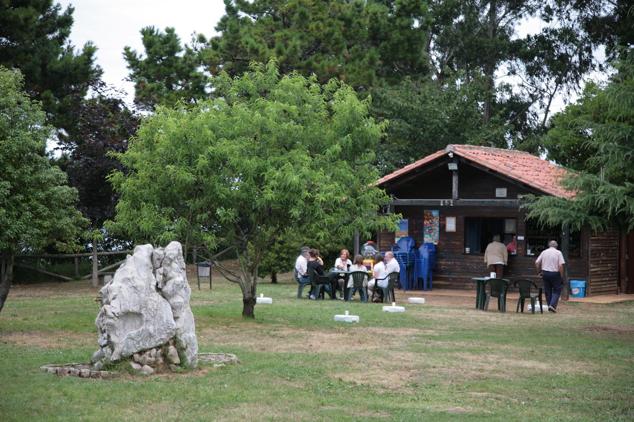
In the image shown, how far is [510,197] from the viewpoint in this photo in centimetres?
2931

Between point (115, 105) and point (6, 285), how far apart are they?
56.1ft

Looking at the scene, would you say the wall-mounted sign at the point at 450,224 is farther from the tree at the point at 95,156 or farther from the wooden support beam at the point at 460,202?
the tree at the point at 95,156

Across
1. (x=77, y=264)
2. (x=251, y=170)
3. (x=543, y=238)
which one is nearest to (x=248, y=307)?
(x=251, y=170)

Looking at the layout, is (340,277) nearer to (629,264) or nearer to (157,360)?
(629,264)

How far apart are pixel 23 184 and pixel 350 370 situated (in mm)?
7786

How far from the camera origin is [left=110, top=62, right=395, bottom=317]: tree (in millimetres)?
18188

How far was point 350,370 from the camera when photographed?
43.8 feet

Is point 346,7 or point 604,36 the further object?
point 604,36

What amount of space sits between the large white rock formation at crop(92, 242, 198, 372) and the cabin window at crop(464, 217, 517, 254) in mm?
18463

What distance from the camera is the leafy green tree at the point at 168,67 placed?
4056 cm

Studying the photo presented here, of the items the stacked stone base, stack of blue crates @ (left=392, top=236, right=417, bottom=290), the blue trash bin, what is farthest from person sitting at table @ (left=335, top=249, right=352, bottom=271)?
the stacked stone base

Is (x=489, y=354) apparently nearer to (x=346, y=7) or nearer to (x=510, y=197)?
(x=510, y=197)

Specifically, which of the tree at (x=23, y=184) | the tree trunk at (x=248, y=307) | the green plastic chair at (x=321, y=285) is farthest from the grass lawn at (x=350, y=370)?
the green plastic chair at (x=321, y=285)

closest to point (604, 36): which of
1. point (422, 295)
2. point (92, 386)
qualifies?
point (422, 295)
